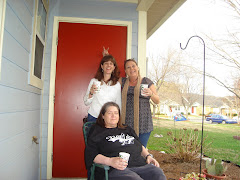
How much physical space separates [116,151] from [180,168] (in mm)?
2666

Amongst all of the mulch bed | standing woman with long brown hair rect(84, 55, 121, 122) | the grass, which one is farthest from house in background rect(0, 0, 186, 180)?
the grass

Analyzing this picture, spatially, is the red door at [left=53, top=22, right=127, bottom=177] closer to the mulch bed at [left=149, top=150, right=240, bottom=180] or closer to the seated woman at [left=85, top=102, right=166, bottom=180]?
the seated woman at [left=85, top=102, right=166, bottom=180]

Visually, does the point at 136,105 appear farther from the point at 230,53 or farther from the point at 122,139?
the point at 230,53

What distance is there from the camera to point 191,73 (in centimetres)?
431

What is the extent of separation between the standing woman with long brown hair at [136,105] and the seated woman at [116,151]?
0.85 feet

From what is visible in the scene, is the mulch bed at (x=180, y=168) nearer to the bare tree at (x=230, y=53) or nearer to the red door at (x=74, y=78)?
the bare tree at (x=230, y=53)

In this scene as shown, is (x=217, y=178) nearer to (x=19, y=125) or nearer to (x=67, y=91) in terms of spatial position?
(x=67, y=91)

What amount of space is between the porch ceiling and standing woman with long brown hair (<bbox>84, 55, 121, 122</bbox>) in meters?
1.06

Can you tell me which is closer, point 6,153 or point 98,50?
point 6,153

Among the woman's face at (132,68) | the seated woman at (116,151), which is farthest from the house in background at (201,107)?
the seated woman at (116,151)

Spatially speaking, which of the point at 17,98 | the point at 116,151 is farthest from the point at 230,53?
the point at 17,98

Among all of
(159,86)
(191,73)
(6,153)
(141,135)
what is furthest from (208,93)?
(6,153)

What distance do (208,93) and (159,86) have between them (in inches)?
51.4

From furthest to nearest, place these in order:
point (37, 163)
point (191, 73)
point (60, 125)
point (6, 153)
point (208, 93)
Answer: point (191, 73) → point (208, 93) → point (60, 125) → point (37, 163) → point (6, 153)
